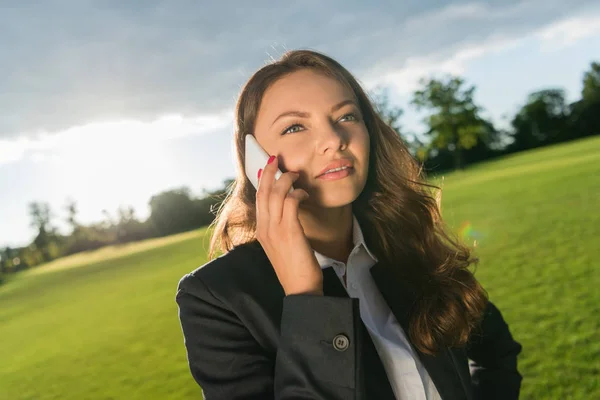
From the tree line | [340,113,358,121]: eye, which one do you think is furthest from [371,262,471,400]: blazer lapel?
the tree line

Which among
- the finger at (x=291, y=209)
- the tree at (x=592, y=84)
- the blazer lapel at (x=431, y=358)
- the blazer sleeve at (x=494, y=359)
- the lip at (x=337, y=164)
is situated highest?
the tree at (x=592, y=84)

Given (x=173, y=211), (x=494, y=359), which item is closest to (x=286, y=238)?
(x=494, y=359)

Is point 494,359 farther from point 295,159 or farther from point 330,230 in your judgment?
Answer: point 295,159

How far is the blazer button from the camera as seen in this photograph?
1366mm

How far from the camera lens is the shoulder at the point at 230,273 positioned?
153 centimetres

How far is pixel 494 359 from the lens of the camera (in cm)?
211

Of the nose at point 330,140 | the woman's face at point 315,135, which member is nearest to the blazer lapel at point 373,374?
the woman's face at point 315,135

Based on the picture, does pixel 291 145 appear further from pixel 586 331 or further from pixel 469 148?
pixel 469 148

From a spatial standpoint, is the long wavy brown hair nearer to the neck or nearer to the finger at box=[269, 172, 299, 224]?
the neck

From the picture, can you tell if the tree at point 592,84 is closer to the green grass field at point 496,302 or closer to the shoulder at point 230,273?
the green grass field at point 496,302

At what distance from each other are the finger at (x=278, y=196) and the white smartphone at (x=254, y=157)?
0.86 ft

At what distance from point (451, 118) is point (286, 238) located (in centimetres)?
5737

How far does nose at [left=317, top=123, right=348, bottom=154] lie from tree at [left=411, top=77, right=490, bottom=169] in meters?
55.2

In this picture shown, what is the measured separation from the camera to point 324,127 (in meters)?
1.77
